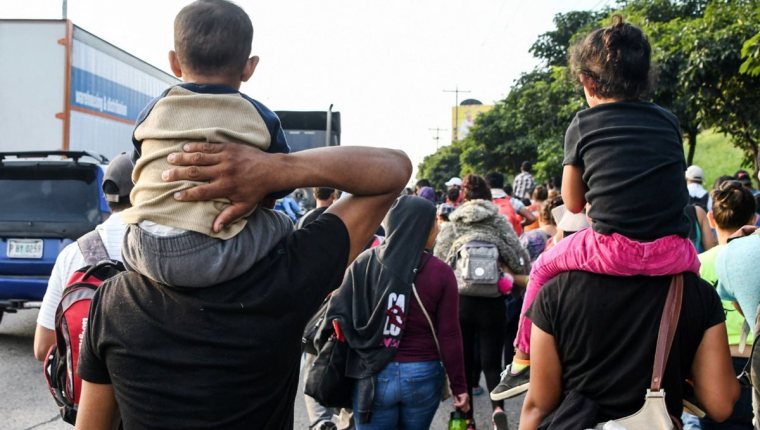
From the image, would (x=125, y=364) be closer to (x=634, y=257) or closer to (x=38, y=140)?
(x=634, y=257)

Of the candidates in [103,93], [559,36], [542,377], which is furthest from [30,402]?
[559,36]

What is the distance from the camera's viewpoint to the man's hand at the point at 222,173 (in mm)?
1642

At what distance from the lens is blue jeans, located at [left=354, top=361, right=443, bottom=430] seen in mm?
4066

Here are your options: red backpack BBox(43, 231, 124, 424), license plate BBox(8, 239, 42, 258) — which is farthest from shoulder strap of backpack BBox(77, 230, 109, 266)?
license plate BBox(8, 239, 42, 258)

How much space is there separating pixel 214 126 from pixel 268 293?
41cm

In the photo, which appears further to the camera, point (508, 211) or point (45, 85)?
point (45, 85)

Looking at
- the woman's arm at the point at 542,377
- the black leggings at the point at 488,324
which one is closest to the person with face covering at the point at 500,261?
the black leggings at the point at 488,324

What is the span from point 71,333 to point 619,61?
2.08 metres

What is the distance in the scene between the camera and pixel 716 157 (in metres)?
42.6

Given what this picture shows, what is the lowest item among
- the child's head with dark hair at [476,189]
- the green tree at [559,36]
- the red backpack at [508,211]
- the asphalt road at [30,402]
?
the asphalt road at [30,402]

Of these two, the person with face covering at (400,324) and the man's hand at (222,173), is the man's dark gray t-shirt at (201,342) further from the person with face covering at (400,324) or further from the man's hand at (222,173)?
the person with face covering at (400,324)

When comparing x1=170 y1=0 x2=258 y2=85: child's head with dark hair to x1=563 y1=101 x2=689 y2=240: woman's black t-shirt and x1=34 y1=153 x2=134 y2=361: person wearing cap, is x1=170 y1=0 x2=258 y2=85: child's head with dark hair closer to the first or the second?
x1=563 y1=101 x2=689 y2=240: woman's black t-shirt

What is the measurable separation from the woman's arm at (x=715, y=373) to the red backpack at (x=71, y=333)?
6.78ft

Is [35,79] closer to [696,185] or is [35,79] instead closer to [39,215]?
[39,215]
